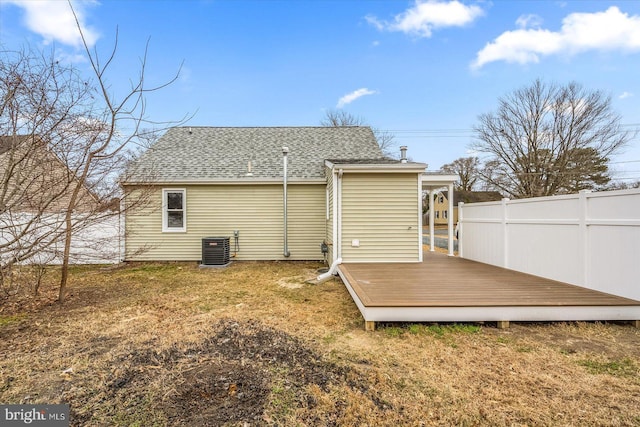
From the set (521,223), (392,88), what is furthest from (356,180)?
(392,88)

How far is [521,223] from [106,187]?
25.6 ft

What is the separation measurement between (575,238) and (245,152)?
9472 millimetres

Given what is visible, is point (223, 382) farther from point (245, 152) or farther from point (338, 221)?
point (245, 152)

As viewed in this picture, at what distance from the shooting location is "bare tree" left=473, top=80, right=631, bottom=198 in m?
18.7

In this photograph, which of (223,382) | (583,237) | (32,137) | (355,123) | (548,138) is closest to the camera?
(223,382)

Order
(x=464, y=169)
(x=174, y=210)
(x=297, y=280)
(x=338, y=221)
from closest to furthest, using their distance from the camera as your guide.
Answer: (x=297, y=280)
(x=338, y=221)
(x=174, y=210)
(x=464, y=169)

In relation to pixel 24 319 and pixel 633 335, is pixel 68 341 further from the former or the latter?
pixel 633 335

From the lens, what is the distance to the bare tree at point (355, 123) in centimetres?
2545

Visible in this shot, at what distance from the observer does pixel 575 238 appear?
4695 mm

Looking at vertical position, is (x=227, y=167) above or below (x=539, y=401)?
above

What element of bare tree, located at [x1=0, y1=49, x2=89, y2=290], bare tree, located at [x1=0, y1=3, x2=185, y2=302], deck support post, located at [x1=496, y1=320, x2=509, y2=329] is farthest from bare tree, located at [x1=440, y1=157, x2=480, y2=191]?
bare tree, located at [x1=0, y1=49, x2=89, y2=290]

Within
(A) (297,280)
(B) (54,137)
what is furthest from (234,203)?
(B) (54,137)

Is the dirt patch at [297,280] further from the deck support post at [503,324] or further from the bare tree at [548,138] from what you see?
the bare tree at [548,138]

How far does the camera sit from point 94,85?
409 centimetres
